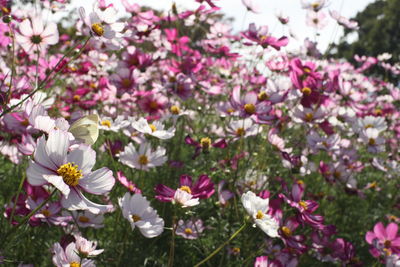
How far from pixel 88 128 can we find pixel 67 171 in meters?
0.08

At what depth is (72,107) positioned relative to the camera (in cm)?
193

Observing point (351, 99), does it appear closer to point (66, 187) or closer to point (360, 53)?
point (66, 187)

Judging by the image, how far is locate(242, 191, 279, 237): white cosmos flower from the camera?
79 cm

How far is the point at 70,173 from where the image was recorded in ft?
2.05

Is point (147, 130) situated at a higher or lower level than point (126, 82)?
higher

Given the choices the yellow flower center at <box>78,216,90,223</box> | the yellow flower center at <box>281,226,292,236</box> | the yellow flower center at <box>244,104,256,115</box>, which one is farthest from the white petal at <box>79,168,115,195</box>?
the yellow flower center at <box>244,104,256,115</box>

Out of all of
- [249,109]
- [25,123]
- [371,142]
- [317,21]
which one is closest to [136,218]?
[25,123]

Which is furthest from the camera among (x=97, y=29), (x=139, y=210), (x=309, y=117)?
(x=309, y=117)

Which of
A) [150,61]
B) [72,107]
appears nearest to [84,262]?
[150,61]

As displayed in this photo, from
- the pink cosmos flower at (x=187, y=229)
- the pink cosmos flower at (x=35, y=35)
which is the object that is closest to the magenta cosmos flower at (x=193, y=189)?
the pink cosmos flower at (x=187, y=229)

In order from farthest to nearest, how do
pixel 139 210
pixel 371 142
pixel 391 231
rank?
1. pixel 371 142
2. pixel 391 231
3. pixel 139 210

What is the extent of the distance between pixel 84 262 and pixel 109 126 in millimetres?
578

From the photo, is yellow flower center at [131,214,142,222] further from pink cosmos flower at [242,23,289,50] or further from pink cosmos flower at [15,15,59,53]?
pink cosmos flower at [242,23,289,50]

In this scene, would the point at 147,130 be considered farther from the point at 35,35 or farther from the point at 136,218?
the point at 35,35
